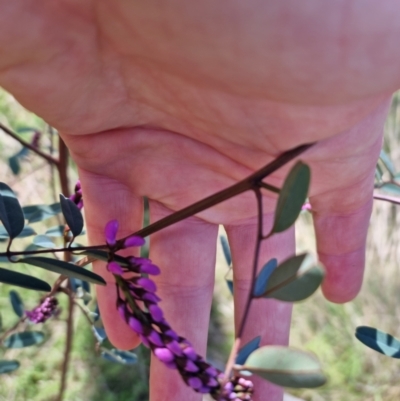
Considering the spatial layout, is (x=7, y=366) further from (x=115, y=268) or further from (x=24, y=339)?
(x=115, y=268)

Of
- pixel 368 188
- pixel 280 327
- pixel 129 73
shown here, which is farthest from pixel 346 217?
pixel 129 73

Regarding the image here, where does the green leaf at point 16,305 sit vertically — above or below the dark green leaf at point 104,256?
below

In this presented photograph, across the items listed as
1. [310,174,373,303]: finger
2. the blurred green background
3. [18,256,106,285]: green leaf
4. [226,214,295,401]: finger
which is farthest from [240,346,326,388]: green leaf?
the blurred green background

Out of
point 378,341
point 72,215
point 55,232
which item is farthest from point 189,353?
point 55,232

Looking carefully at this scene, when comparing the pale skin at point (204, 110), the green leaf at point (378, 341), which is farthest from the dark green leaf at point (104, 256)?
the green leaf at point (378, 341)

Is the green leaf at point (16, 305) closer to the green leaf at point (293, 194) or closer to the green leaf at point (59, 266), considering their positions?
the green leaf at point (59, 266)
